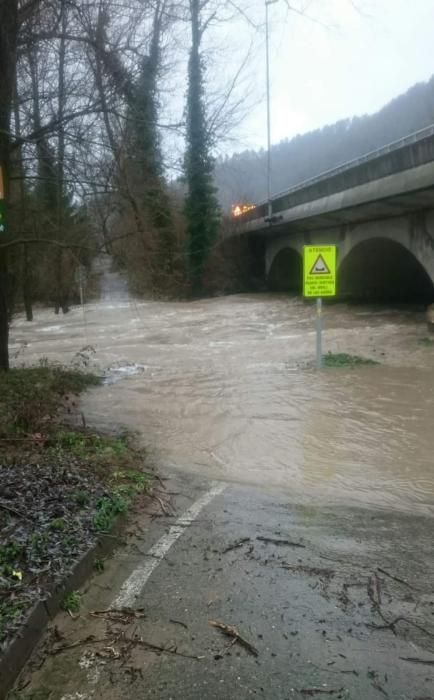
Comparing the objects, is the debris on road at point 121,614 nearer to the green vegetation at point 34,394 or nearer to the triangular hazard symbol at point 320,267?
the green vegetation at point 34,394

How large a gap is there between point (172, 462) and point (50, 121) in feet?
16.4

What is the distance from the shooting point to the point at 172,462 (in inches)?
260

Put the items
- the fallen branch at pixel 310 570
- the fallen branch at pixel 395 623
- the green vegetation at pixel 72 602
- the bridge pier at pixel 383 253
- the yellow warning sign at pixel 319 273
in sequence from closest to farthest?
1. the fallen branch at pixel 395 623
2. the green vegetation at pixel 72 602
3. the fallen branch at pixel 310 570
4. the yellow warning sign at pixel 319 273
5. the bridge pier at pixel 383 253

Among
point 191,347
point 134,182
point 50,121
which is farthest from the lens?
point 191,347

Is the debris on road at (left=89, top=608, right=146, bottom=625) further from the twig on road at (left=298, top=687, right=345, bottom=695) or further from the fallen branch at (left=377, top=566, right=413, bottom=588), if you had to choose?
the fallen branch at (left=377, top=566, right=413, bottom=588)

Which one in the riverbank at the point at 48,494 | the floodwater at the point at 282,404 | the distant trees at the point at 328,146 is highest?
the distant trees at the point at 328,146

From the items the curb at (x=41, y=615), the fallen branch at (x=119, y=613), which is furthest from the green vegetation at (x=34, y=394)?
the fallen branch at (x=119, y=613)

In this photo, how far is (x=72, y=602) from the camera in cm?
333

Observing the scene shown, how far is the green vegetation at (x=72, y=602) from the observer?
3291 mm

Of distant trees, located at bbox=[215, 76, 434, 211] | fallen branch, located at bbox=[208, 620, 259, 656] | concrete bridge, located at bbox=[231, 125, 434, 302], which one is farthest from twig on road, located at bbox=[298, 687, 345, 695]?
Answer: distant trees, located at bbox=[215, 76, 434, 211]

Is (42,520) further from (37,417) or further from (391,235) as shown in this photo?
(391,235)

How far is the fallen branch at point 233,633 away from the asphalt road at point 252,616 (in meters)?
0.01

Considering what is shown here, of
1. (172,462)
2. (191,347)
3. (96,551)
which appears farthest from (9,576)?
(191,347)

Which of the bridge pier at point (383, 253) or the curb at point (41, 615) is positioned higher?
the bridge pier at point (383, 253)
